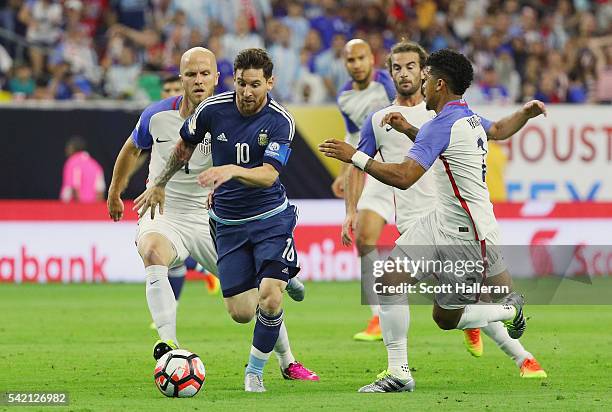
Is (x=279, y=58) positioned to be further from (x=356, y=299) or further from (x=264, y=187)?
(x=264, y=187)

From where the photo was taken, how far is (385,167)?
8391 mm

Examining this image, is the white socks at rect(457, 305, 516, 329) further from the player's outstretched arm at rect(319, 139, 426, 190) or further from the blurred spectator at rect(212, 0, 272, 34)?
the blurred spectator at rect(212, 0, 272, 34)

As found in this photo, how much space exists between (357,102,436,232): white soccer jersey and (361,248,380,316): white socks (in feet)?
2.45

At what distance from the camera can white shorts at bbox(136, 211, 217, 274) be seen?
1030 cm

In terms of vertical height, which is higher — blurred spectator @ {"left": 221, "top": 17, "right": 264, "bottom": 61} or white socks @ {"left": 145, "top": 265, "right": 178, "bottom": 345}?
blurred spectator @ {"left": 221, "top": 17, "right": 264, "bottom": 61}

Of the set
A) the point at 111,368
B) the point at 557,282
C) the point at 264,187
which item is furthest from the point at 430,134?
the point at 557,282

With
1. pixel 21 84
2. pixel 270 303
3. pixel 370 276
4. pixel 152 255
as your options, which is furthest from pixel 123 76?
pixel 270 303

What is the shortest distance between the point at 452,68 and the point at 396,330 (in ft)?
6.09

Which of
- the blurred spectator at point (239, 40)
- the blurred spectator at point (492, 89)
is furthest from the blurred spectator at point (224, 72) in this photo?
the blurred spectator at point (492, 89)

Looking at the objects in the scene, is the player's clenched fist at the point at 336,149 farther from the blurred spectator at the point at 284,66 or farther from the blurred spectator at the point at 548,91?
the blurred spectator at the point at 548,91

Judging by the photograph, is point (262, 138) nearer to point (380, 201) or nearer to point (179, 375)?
point (179, 375)

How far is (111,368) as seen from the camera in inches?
405

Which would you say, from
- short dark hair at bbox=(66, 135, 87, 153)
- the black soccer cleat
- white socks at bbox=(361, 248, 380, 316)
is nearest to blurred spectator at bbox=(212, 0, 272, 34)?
short dark hair at bbox=(66, 135, 87, 153)

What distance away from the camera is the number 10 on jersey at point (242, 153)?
9.10m
